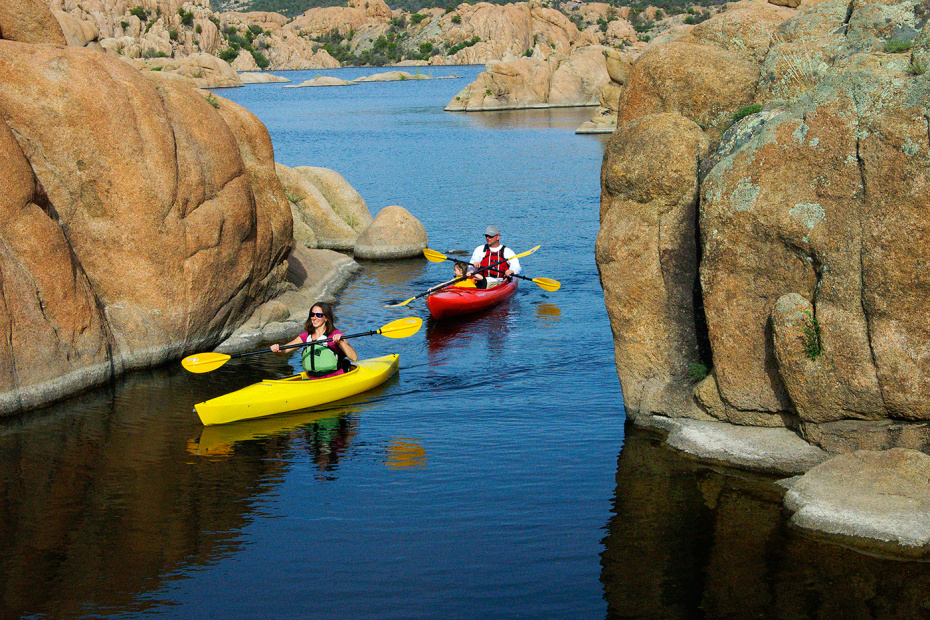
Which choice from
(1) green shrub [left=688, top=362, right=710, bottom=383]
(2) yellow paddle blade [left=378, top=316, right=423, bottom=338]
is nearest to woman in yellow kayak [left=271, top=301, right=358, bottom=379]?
(2) yellow paddle blade [left=378, top=316, right=423, bottom=338]

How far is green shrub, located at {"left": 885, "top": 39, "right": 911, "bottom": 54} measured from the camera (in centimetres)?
931

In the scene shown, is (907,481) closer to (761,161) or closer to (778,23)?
(761,161)

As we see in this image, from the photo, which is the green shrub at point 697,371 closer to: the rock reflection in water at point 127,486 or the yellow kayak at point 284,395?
the rock reflection in water at point 127,486

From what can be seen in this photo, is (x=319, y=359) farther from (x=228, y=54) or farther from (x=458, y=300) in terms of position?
(x=228, y=54)

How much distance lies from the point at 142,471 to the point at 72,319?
3.41 metres

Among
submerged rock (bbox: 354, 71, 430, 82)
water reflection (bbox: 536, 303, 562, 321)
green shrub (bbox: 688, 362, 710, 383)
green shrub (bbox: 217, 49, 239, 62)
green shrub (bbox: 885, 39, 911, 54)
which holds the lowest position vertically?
water reflection (bbox: 536, 303, 562, 321)

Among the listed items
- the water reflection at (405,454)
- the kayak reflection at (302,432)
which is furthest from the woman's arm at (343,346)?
the water reflection at (405,454)

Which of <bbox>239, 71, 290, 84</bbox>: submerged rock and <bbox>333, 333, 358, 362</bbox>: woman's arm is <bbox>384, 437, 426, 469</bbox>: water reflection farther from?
<bbox>239, 71, 290, 84</bbox>: submerged rock

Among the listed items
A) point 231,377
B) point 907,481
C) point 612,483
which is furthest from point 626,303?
point 231,377

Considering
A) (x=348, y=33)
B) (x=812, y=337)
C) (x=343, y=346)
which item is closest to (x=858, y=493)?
(x=812, y=337)

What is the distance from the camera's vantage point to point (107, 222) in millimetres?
13906

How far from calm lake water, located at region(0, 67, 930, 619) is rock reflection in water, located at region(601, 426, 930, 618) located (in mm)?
22

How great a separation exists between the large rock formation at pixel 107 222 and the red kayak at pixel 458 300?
3425 mm

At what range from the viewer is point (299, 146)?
4834cm
